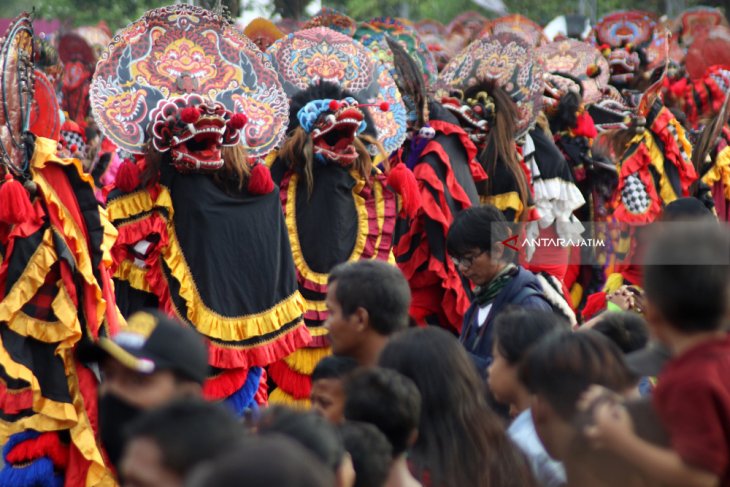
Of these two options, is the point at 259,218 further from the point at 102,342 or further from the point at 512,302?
the point at 102,342

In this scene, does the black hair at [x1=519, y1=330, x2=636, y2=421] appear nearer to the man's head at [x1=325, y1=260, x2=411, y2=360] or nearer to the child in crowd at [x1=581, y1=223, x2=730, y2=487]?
the child in crowd at [x1=581, y1=223, x2=730, y2=487]

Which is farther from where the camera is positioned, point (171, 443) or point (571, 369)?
point (571, 369)

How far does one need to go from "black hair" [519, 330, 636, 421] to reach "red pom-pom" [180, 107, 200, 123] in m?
3.33

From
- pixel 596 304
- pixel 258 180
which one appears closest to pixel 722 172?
pixel 596 304

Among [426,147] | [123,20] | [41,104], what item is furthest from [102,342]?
[123,20]

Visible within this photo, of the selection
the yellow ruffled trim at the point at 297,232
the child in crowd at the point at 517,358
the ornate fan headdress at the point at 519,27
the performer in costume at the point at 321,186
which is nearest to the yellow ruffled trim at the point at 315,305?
the performer in costume at the point at 321,186

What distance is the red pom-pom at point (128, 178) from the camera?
6.35 meters

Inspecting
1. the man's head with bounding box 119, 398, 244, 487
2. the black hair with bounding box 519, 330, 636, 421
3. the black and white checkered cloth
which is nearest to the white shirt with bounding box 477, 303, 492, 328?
the black hair with bounding box 519, 330, 636, 421

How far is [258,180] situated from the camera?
6.54 m

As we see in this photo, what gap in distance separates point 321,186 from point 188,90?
3.65ft

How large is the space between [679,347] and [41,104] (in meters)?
4.14

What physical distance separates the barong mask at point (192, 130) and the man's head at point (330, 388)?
253cm

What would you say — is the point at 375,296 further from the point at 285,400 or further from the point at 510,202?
the point at 510,202

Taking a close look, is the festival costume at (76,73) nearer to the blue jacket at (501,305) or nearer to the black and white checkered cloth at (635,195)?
the black and white checkered cloth at (635,195)
